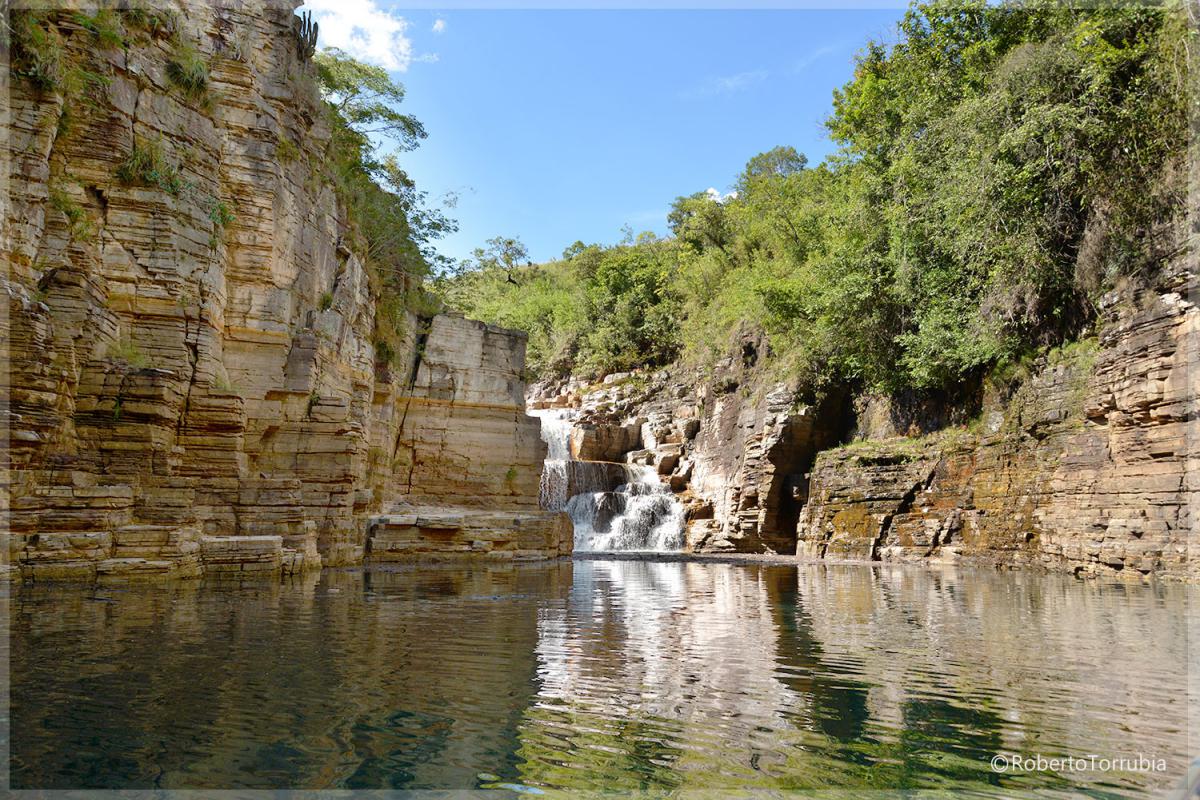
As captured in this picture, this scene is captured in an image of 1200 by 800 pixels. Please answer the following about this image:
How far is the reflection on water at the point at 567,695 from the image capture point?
3988 millimetres

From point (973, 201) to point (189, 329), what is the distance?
62.2 feet

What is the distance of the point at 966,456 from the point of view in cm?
2464

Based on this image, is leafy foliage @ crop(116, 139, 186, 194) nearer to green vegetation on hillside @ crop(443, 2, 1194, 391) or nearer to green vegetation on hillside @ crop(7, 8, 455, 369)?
green vegetation on hillside @ crop(7, 8, 455, 369)

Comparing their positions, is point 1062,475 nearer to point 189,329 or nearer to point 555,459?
point 189,329

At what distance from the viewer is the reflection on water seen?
3.99m

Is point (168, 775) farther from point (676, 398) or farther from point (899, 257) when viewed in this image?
point (676, 398)

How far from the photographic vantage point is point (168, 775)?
3.78 m

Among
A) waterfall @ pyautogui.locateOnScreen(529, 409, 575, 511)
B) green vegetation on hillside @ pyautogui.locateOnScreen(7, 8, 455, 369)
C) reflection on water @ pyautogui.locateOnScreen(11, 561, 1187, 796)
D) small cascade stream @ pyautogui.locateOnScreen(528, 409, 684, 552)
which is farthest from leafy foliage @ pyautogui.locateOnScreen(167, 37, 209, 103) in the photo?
small cascade stream @ pyautogui.locateOnScreen(528, 409, 684, 552)

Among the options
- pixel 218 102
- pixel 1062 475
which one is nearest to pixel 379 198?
pixel 218 102

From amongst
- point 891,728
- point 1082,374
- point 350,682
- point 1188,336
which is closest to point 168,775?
point 350,682

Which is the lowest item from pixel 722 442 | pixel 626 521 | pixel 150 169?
pixel 626 521

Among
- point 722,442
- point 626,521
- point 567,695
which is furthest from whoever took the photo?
point 722,442

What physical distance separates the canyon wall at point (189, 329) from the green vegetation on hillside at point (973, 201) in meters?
13.9

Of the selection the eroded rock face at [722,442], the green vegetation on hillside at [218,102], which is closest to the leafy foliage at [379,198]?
the green vegetation on hillside at [218,102]
